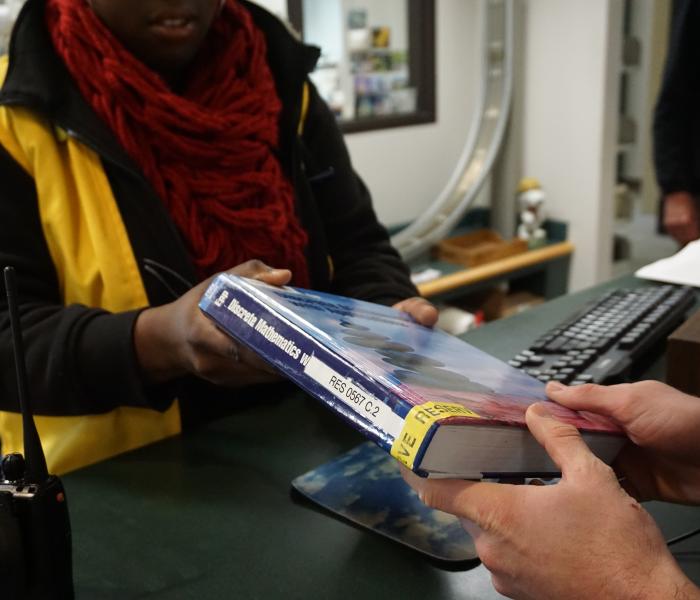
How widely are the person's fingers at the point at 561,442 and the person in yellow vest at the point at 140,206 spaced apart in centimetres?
28

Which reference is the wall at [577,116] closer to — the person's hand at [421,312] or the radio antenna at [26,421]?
the person's hand at [421,312]

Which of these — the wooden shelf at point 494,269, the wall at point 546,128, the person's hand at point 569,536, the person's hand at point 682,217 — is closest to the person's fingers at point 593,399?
the person's hand at point 569,536

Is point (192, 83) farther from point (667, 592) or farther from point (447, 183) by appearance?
point (447, 183)

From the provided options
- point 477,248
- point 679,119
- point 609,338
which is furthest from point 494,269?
point 609,338

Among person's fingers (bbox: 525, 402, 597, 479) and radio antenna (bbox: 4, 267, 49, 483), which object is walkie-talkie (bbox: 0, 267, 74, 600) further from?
person's fingers (bbox: 525, 402, 597, 479)

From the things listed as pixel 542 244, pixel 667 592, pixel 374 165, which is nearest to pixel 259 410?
pixel 667 592

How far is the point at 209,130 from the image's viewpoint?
3.19ft

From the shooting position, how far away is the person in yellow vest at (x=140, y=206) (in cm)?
79

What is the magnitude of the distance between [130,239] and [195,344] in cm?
24

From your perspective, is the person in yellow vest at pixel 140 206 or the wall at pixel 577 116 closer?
the person in yellow vest at pixel 140 206

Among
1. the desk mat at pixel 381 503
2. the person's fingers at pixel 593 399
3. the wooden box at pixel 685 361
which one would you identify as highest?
the person's fingers at pixel 593 399

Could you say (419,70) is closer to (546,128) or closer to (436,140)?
(436,140)

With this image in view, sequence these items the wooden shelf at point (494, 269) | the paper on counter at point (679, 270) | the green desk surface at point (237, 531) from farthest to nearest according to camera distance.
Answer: the wooden shelf at point (494, 269) → the paper on counter at point (679, 270) → the green desk surface at point (237, 531)

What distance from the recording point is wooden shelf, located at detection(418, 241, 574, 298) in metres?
2.27
